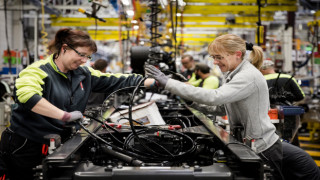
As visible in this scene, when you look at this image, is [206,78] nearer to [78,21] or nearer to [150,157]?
[150,157]

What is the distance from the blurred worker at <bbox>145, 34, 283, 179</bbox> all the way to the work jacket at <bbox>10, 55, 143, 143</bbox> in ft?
1.98

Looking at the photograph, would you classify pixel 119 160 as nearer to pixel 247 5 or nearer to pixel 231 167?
pixel 231 167

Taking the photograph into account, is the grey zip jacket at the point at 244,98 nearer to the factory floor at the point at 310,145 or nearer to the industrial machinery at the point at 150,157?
the industrial machinery at the point at 150,157

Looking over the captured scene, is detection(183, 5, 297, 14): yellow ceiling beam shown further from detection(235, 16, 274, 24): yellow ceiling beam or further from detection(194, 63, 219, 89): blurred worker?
detection(194, 63, 219, 89): blurred worker

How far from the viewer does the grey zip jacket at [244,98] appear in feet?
6.11

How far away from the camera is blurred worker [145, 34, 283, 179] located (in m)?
1.87

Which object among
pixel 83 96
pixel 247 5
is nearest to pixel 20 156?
pixel 83 96

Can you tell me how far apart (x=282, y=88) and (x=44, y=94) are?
322 centimetres

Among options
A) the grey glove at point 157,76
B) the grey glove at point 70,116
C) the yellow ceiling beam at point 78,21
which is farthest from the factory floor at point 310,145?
the yellow ceiling beam at point 78,21

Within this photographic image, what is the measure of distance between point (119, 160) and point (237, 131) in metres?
0.78

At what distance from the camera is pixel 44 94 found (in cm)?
202

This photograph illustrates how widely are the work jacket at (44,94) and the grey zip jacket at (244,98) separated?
713 millimetres

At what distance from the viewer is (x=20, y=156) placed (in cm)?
207

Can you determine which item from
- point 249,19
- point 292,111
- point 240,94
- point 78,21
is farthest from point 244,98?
point 78,21
